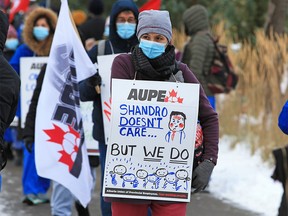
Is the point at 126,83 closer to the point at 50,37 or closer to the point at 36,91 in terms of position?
the point at 36,91

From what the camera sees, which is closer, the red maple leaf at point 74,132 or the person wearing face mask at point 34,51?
the red maple leaf at point 74,132

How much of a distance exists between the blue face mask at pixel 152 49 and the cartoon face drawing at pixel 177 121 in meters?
0.37

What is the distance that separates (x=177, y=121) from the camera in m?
4.82

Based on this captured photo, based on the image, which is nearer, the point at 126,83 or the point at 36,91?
the point at 126,83

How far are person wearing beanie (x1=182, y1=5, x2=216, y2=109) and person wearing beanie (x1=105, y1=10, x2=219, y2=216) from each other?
379 centimetres

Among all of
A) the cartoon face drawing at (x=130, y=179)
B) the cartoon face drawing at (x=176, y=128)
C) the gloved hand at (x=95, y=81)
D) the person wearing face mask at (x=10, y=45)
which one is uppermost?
the person wearing face mask at (x=10, y=45)

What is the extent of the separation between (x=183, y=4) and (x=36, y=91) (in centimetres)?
1071

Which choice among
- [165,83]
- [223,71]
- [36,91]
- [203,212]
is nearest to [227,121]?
[223,71]

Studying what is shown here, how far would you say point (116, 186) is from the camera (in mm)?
4820

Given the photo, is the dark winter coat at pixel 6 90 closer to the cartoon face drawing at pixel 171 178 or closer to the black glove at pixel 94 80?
the cartoon face drawing at pixel 171 178

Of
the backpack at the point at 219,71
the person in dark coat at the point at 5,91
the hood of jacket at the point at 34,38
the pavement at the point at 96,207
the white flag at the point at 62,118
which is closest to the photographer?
the person in dark coat at the point at 5,91

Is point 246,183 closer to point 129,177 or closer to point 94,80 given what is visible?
point 94,80

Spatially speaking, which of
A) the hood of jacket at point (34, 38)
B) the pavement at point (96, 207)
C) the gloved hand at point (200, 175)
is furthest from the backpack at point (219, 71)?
the gloved hand at point (200, 175)

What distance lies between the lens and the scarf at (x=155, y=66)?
493cm
